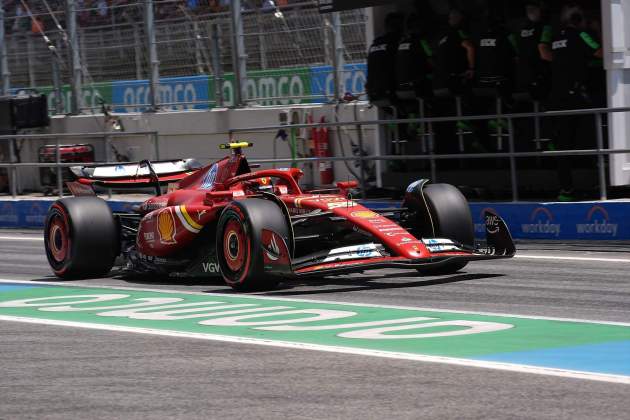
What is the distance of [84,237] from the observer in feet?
39.9

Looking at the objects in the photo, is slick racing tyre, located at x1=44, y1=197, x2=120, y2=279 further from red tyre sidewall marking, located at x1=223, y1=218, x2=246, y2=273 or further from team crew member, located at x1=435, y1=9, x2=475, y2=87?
team crew member, located at x1=435, y1=9, x2=475, y2=87

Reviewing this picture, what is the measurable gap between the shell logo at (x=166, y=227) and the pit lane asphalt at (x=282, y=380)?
1866 millimetres

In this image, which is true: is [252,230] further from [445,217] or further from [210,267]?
[445,217]

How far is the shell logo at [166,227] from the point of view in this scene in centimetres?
1160

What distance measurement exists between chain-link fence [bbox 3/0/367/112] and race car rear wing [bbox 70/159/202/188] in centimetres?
734

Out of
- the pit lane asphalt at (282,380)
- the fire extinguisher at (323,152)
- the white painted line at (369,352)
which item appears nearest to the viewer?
the pit lane asphalt at (282,380)

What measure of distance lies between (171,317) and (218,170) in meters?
2.70

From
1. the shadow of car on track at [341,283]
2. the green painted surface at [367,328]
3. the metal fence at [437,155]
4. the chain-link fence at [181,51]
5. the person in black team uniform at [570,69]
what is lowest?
the shadow of car on track at [341,283]

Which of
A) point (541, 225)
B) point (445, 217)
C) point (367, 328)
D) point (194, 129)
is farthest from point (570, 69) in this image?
point (194, 129)

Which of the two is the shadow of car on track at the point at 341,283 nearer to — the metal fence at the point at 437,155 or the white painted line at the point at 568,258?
the white painted line at the point at 568,258

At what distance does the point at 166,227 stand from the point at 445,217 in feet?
8.49

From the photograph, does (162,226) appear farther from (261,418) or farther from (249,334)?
(261,418)

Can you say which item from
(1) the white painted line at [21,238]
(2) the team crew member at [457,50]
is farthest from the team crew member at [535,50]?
(1) the white painted line at [21,238]

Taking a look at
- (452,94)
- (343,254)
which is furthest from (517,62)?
(343,254)
